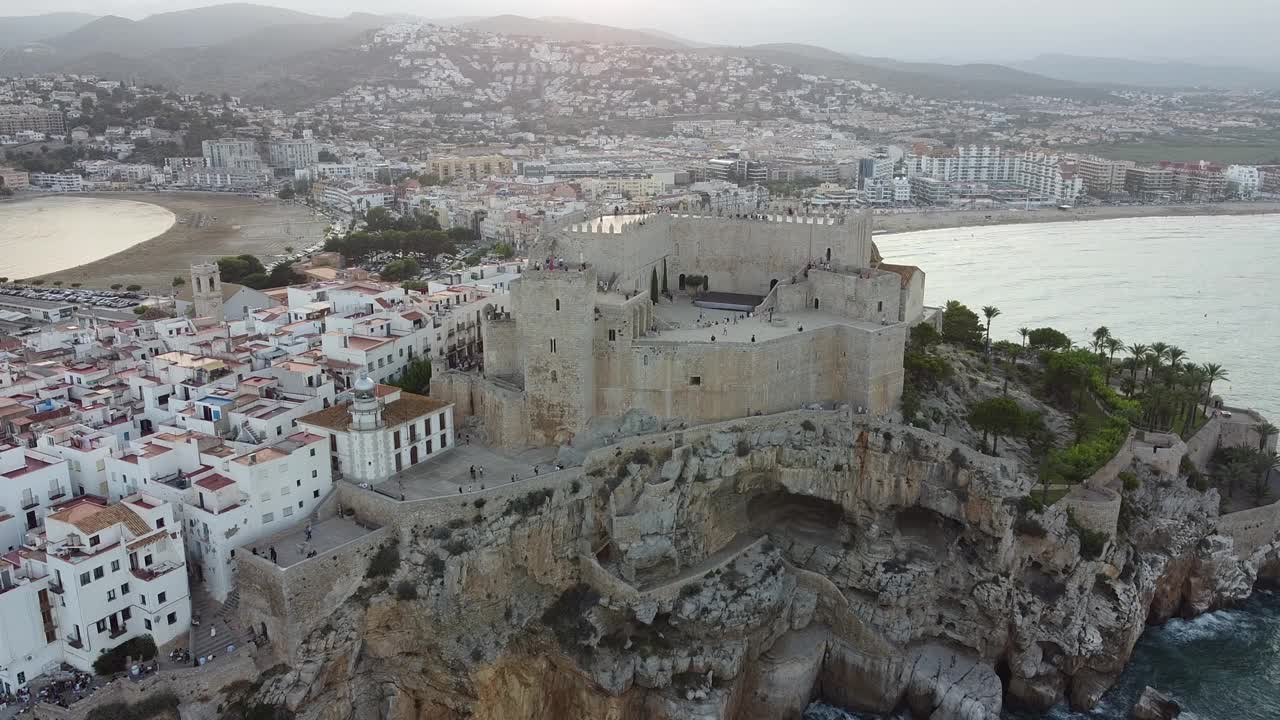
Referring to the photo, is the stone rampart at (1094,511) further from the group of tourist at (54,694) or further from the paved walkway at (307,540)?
the group of tourist at (54,694)

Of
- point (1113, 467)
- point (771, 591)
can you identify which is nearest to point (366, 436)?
point (771, 591)

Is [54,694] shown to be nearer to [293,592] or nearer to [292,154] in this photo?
[293,592]

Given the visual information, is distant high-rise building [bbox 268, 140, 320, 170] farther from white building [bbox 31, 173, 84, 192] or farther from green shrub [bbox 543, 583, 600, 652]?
green shrub [bbox 543, 583, 600, 652]

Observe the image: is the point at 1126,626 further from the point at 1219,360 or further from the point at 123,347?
the point at 123,347

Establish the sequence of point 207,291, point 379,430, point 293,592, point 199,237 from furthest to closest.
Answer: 1. point 199,237
2. point 207,291
3. point 379,430
4. point 293,592

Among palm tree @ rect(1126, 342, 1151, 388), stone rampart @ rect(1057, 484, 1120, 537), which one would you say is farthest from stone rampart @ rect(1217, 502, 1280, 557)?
palm tree @ rect(1126, 342, 1151, 388)

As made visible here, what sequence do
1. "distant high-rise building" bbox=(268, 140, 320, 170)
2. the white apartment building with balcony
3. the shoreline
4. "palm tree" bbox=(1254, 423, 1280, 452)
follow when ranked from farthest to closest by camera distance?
"distant high-rise building" bbox=(268, 140, 320, 170) < the shoreline < "palm tree" bbox=(1254, 423, 1280, 452) < the white apartment building with balcony
